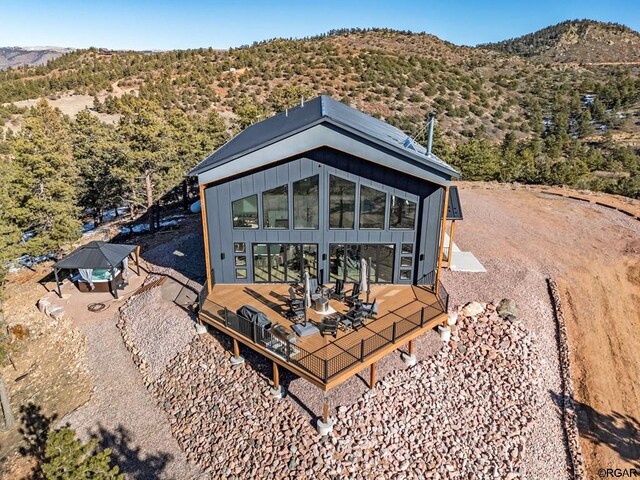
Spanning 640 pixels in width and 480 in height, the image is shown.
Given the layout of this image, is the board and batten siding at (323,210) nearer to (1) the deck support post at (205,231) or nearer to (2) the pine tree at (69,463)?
(1) the deck support post at (205,231)

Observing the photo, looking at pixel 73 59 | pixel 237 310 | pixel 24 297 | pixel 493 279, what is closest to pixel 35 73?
pixel 73 59

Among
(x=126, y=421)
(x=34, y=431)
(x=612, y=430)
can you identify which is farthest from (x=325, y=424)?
(x=34, y=431)

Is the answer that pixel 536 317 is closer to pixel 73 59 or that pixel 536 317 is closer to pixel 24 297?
pixel 24 297

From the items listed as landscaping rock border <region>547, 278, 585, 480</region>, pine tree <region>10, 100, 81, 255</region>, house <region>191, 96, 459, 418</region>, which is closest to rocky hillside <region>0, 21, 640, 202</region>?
pine tree <region>10, 100, 81, 255</region>

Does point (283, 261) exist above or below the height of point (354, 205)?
below

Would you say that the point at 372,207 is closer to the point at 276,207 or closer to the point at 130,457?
the point at 276,207

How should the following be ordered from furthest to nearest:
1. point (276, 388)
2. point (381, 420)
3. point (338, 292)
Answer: point (338, 292) < point (276, 388) < point (381, 420)
